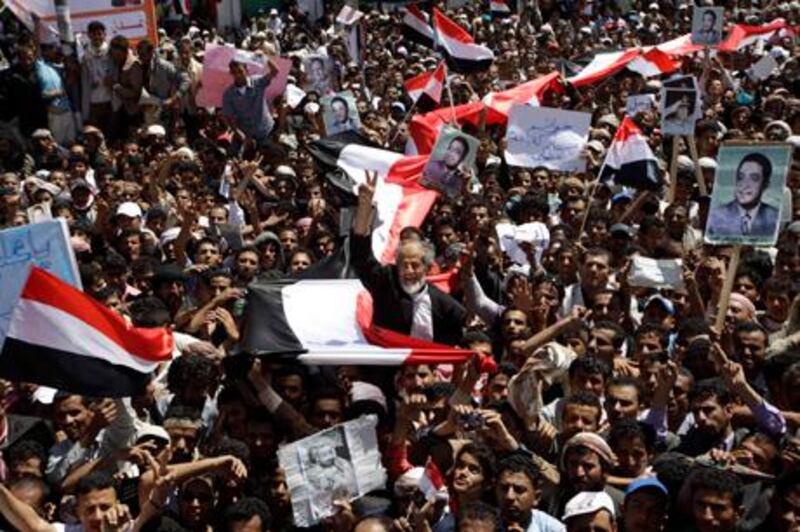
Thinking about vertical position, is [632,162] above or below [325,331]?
above

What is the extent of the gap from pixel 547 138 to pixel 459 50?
329 centimetres

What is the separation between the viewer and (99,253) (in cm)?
936

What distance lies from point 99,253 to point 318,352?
325 centimetres

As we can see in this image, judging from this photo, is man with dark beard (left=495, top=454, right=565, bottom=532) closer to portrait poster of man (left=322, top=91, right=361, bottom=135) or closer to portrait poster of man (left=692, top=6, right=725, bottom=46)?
portrait poster of man (left=322, top=91, right=361, bottom=135)

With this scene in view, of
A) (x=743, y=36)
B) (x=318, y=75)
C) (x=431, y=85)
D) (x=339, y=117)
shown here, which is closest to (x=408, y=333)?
(x=339, y=117)

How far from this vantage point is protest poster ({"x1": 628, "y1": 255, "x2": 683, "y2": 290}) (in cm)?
784

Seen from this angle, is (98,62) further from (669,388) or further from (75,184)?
(669,388)

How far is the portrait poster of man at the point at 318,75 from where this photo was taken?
1581 centimetres

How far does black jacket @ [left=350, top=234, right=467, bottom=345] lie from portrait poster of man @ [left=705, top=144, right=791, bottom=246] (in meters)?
1.44

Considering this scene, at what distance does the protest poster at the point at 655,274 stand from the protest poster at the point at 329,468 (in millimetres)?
2754

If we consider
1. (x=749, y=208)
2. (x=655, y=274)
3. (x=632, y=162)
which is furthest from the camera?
(x=632, y=162)

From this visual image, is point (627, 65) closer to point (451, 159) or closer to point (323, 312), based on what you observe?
point (451, 159)

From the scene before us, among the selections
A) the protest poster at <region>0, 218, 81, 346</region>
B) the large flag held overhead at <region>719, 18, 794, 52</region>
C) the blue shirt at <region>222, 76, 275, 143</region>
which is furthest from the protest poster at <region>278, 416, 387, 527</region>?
the large flag held overhead at <region>719, 18, 794, 52</region>

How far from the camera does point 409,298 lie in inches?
280
